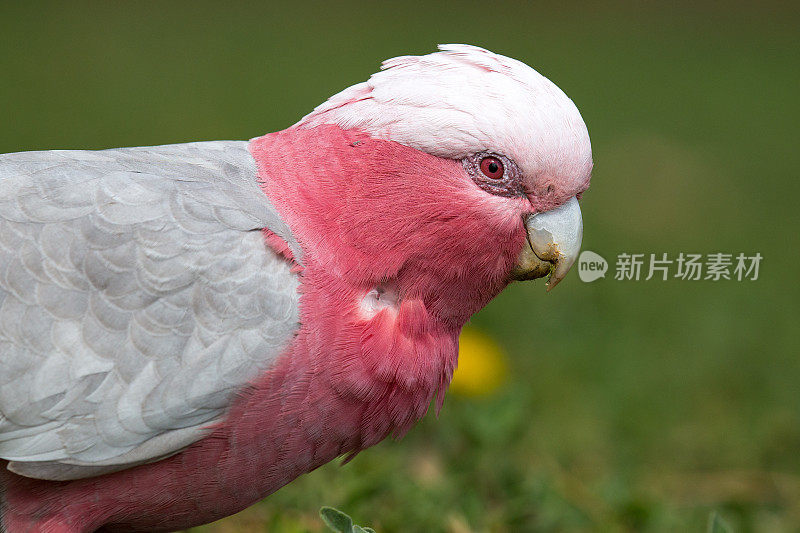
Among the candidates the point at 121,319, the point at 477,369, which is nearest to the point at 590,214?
the point at 477,369

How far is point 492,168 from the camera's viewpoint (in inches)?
85.2

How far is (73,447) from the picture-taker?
6.52 feet

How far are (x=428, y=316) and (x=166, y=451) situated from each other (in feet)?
2.28

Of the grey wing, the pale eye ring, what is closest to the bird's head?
the pale eye ring

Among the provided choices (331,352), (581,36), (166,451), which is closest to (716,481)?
(331,352)

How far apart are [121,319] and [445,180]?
0.81m

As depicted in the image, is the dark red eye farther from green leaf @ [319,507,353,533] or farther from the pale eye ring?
green leaf @ [319,507,353,533]

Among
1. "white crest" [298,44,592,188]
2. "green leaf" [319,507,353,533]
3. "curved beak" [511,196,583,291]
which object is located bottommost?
"green leaf" [319,507,353,533]

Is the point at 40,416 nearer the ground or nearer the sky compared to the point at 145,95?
nearer the sky

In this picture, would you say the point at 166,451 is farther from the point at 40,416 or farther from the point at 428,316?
the point at 428,316

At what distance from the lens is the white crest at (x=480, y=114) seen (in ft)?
6.93

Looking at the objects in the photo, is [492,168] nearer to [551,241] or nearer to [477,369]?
[551,241]

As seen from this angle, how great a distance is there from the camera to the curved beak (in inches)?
87.7

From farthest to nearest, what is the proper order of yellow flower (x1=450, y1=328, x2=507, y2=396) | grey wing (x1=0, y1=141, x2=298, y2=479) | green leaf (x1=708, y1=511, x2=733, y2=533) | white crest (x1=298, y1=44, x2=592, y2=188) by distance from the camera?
1. yellow flower (x1=450, y1=328, x2=507, y2=396)
2. green leaf (x1=708, y1=511, x2=733, y2=533)
3. white crest (x1=298, y1=44, x2=592, y2=188)
4. grey wing (x1=0, y1=141, x2=298, y2=479)
